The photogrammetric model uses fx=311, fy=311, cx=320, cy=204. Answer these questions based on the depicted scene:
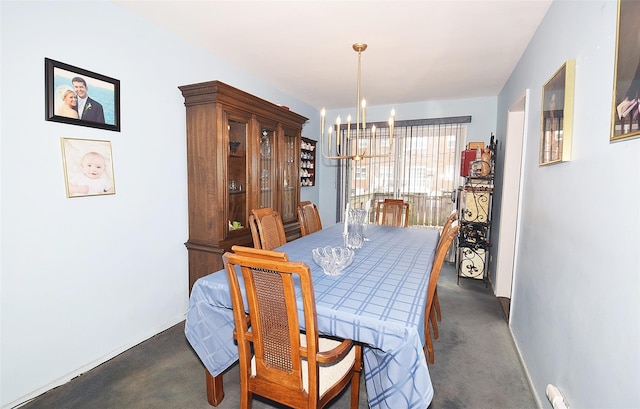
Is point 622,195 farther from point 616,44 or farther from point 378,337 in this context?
point 378,337

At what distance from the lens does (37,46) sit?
1687mm

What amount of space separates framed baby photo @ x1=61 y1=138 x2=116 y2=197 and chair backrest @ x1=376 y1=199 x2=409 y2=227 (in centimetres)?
267

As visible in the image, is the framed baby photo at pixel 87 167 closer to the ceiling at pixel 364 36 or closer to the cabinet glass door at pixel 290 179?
the ceiling at pixel 364 36

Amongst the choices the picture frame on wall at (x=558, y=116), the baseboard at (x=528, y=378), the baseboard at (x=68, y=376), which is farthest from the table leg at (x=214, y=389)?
the picture frame on wall at (x=558, y=116)

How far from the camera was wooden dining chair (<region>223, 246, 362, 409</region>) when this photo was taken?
114 cm

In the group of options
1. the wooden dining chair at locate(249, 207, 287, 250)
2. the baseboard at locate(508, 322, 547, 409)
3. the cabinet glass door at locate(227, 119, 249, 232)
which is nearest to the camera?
the baseboard at locate(508, 322, 547, 409)

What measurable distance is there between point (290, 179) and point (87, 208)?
2.06 metres

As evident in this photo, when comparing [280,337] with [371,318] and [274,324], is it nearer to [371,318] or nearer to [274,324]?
[274,324]

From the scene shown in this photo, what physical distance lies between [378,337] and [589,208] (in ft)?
3.36

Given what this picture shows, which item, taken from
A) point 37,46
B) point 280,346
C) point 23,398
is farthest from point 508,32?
point 23,398

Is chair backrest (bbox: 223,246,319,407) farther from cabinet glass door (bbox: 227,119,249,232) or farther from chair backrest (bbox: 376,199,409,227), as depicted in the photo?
chair backrest (bbox: 376,199,409,227)

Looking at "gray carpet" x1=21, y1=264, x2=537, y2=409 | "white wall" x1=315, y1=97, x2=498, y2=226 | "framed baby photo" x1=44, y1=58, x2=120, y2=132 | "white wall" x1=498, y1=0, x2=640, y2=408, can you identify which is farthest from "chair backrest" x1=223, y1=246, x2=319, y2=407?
"white wall" x1=315, y1=97, x2=498, y2=226

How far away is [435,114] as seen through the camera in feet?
14.5

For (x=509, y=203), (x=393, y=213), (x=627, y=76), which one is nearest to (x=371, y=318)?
(x=627, y=76)
